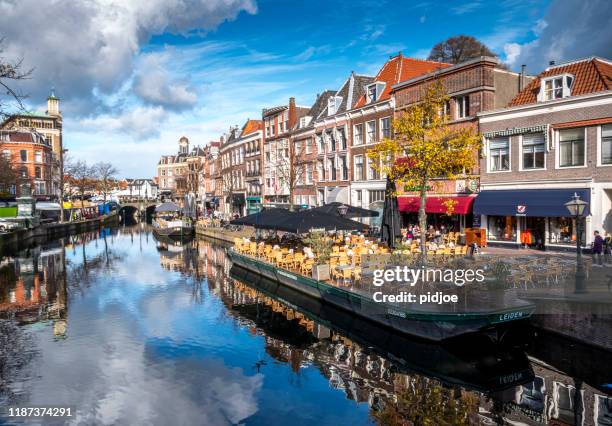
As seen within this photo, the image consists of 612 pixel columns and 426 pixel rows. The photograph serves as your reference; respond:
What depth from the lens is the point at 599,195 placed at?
2298 centimetres

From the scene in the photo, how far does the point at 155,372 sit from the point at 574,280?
12.5 meters

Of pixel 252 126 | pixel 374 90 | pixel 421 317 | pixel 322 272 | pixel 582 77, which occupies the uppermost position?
pixel 252 126

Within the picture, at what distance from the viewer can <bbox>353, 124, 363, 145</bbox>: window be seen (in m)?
41.1

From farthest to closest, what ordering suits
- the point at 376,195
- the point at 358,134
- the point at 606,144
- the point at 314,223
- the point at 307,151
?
the point at 307,151, the point at 358,134, the point at 376,195, the point at 314,223, the point at 606,144

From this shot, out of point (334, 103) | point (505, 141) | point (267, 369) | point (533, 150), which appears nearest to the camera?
point (267, 369)

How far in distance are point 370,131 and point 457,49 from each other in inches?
863

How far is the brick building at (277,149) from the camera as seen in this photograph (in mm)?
54938

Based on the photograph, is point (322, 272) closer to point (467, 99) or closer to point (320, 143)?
point (467, 99)

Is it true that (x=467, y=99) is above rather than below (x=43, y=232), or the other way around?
above

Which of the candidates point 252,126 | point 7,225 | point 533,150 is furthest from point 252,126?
point 533,150


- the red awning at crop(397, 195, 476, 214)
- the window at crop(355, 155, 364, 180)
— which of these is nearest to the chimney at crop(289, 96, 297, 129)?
the window at crop(355, 155, 364, 180)

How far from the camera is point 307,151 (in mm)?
50406

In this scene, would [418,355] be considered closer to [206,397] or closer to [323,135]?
[206,397]

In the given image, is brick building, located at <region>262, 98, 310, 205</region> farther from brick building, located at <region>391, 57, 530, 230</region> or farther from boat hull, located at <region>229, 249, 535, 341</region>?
boat hull, located at <region>229, 249, 535, 341</region>
